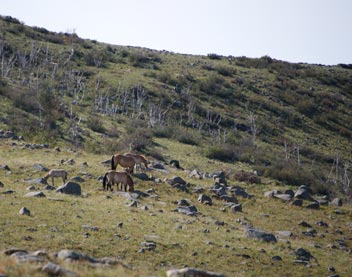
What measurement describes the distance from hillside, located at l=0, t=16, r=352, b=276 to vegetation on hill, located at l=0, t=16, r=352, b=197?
0.20m

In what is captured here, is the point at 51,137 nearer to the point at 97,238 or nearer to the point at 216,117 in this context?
the point at 97,238

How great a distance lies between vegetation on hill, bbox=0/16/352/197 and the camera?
4125 centimetres

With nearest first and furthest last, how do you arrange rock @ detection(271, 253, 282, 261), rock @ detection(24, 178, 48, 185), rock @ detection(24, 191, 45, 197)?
rock @ detection(271, 253, 282, 261) < rock @ detection(24, 191, 45, 197) < rock @ detection(24, 178, 48, 185)

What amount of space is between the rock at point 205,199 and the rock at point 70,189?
17.9ft

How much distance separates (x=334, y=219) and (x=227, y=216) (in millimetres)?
6427

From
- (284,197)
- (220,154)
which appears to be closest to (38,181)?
(284,197)

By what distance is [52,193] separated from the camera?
2033 centimetres

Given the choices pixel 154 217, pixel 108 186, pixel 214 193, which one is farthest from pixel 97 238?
pixel 214 193

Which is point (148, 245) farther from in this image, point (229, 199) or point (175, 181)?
point (175, 181)

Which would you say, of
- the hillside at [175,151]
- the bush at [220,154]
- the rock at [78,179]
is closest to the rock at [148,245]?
the hillside at [175,151]

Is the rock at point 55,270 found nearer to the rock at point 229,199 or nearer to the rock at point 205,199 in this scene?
the rock at point 205,199

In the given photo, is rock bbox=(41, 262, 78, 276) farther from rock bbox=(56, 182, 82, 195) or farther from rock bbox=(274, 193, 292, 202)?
rock bbox=(274, 193, 292, 202)

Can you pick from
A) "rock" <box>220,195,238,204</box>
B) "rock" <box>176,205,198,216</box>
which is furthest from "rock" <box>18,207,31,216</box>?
"rock" <box>220,195,238,204</box>

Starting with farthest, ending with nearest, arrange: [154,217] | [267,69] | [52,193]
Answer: [267,69] → [52,193] → [154,217]
